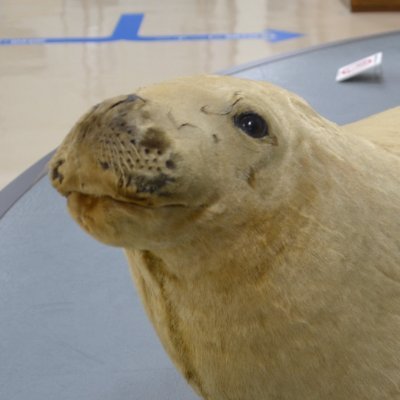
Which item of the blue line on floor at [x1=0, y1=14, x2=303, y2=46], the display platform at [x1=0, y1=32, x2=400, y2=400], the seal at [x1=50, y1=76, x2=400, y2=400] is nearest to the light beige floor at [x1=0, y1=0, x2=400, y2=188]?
the blue line on floor at [x1=0, y1=14, x2=303, y2=46]

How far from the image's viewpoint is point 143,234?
2.71 ft

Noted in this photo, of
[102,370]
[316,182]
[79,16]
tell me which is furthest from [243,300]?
[79,16]

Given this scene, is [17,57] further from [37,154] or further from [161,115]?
[161,115]

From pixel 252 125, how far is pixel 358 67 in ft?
5.88

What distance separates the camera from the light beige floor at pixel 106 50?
3.43 m

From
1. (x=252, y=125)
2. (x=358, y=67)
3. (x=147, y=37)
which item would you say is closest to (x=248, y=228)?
(x=252, y=125)

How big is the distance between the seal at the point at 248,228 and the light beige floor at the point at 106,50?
2.15 m

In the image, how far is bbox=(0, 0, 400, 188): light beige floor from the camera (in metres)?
3.43

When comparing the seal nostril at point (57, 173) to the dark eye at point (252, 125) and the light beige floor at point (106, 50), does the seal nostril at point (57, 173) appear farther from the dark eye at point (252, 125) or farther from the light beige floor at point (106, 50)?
the light beige floor at point (106, 50)

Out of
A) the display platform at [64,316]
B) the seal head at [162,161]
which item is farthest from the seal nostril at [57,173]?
the display platform at [64,316]

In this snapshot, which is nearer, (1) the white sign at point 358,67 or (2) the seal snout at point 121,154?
(2) the seal snout at point 121,154

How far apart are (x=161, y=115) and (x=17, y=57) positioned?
3578 millimetres

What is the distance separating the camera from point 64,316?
5.24 ft

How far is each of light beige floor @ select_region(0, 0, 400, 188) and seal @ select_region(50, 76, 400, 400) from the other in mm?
2152
